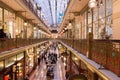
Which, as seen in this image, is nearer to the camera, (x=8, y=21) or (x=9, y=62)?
(x=9, y=62)

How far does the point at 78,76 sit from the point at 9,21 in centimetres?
1123

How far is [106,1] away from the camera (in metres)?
12.7

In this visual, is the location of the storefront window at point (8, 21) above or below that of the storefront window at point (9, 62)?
above

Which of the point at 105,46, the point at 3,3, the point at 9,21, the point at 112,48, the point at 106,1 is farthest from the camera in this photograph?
the point at 9,21

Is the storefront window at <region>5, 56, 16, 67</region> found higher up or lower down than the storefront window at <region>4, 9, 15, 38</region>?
lower down

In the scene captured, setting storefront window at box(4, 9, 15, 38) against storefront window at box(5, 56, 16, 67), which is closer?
storefront window at box(5, 56, 16, 67)

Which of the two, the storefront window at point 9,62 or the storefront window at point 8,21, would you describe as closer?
the storefront window at point 9,62

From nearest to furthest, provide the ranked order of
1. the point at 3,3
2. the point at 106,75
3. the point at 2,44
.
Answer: the point at 106,75, the point at 2,44, the point at 3,3

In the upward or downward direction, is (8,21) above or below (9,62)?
above

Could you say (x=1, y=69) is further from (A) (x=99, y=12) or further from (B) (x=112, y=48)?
(B) (x=112, y=48)

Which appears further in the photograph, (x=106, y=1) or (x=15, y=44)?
(x=15, y=44)

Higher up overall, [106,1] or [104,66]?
[106,1]

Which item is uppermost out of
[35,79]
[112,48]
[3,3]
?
[3,3]

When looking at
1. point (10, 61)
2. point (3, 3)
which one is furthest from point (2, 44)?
point (3, 3)
